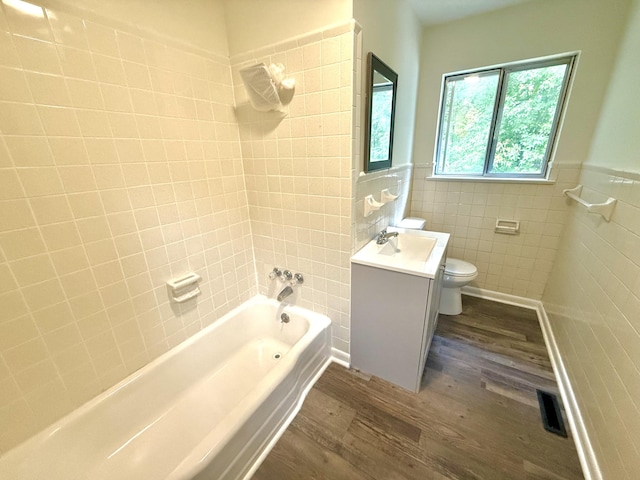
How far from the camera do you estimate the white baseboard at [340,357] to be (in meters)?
1.75

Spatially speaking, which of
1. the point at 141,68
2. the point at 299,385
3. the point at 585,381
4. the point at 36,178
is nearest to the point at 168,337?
the point at 299,385

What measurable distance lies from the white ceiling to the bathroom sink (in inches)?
66.0

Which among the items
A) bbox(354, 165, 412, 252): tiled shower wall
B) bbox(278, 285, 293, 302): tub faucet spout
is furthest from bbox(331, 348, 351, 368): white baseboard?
bbox(354, 165, 412, 252): tiled shower wall

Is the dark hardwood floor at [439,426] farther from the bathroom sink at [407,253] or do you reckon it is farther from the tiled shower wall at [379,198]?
the tiled shower wall at [379,198]

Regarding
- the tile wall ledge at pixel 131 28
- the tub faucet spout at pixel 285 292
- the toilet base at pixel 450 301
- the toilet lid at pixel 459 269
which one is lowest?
the toilet base at pixel 450 301

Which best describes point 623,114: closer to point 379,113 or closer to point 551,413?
point 379,113

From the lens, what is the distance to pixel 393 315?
1460 millimetres

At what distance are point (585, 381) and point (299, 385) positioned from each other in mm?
1543

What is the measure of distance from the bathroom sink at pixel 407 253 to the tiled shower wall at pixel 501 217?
0.77 meters

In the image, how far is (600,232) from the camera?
1383mm

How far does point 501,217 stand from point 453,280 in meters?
0.76

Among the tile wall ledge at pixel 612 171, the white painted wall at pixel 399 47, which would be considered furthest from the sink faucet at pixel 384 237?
the tile wall ledge at pixel 612 171

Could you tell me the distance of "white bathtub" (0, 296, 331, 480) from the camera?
1.01 meters

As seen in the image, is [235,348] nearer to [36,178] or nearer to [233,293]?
[233,293]
